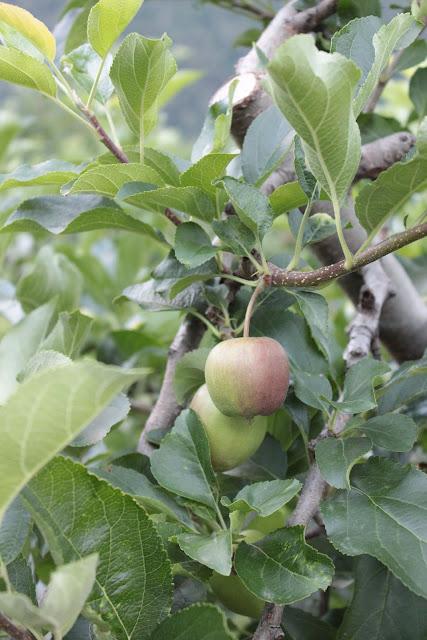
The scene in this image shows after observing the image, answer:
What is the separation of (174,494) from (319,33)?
1.93 ft

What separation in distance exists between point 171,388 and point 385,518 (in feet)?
0.84

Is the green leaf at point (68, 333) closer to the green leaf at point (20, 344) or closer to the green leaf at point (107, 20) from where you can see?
the green leaf at point (20, 344)

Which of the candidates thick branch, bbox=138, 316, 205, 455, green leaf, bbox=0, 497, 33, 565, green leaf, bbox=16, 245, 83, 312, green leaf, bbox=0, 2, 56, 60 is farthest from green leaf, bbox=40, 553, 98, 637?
green leaf, bbox=16, 245, 83, 312

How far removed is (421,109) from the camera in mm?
926

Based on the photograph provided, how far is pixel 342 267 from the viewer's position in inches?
21.4

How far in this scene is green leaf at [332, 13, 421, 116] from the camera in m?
0.52

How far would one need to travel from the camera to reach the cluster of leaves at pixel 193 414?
44 centimetres

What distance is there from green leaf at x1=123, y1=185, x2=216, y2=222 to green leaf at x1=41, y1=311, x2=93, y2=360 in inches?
4.3

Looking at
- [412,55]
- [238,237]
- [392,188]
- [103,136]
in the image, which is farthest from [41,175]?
[412,55]

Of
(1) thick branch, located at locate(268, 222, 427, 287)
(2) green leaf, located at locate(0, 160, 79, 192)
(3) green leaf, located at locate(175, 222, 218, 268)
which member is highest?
(2) green leaf, located at locate(0, 160, 79, 192)

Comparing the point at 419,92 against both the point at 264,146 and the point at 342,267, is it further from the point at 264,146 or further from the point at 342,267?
the point at 342,267

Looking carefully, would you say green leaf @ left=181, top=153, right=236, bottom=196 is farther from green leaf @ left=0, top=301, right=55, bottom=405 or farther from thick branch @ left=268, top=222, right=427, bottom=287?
green leaf @ left=0, top=301, right=55, bottom=405

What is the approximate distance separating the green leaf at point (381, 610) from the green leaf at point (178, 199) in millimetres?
313

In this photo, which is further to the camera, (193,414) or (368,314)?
(368,314)
